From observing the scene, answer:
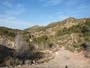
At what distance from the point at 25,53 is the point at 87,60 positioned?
15.9 m

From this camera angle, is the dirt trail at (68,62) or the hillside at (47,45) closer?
the dirt trail at (68,62)

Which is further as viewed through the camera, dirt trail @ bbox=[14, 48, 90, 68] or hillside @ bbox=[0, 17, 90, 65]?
hillside @ bbox=[0, 17, 90, 65]

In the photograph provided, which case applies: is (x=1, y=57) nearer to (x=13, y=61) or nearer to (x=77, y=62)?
(x=13, y=61)

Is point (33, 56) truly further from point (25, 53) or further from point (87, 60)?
point (87, 60)

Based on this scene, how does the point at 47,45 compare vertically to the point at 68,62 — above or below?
above

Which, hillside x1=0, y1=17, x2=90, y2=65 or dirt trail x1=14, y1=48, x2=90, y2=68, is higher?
hillside x1=0, y1=17, x2=90, y2=65

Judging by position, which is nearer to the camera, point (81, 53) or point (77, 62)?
point (77, 62)

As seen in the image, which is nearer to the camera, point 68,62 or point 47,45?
point 68,62

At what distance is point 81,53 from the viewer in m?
54.2

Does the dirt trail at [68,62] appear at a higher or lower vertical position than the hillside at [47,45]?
lower

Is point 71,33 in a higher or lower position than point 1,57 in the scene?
higher

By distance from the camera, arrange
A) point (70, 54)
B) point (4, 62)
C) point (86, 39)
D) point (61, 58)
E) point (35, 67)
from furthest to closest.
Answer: point (86, 39) < point (70, 54) < point (61, 58) < point (4, 62) < point (35, 67)

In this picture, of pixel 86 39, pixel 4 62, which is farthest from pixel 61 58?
pixel 86 39

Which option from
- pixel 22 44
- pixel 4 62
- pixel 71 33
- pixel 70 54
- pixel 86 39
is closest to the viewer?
pixel 4 62
